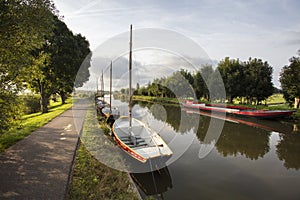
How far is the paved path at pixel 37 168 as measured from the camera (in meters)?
5.04

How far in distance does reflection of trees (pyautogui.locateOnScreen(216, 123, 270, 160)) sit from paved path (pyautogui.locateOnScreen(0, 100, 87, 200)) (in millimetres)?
9854

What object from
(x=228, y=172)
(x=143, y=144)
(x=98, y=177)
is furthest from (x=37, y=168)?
(x=228, y=172)

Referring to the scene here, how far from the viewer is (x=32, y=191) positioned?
5.06 m

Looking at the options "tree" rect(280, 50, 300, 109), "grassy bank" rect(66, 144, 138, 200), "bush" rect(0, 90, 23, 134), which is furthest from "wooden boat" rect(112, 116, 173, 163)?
"tree" rect(280, 50, 300, 109)

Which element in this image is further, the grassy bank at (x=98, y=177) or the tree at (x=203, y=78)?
the tree at (x=203, y=78)

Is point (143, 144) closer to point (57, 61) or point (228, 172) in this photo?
point (228, 172)

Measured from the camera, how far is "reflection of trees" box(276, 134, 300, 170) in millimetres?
10391

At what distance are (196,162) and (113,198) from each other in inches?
249

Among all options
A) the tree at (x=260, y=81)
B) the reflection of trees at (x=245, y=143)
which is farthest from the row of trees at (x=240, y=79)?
the reflection of trees at (x=245, y=143)

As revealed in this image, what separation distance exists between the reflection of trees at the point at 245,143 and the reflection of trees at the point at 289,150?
0.90m

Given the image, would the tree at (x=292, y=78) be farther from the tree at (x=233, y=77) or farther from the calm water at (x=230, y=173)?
the calm water at (x=230, y=173)

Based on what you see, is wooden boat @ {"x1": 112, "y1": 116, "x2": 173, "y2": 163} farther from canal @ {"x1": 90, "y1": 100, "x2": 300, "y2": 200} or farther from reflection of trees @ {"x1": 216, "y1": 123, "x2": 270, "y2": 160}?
reflection of trees @ {"x1": 216, "y1": 123, "x2": 270, "y2": 160}

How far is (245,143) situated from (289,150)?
9.15 feet

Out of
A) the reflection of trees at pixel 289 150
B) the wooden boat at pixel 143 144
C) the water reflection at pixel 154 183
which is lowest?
the water reflection at pixel 154 183
